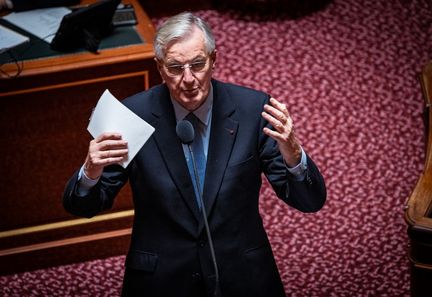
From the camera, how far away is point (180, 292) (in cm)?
193

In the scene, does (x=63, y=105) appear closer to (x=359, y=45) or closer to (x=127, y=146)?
(x=127, y=146)

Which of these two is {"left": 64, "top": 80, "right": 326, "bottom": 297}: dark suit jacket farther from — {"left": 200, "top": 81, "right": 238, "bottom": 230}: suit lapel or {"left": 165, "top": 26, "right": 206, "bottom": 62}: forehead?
{"left": 165, "top": 26, "right": 206, "bottom": 62}: forehead

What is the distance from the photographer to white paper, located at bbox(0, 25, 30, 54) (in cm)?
284

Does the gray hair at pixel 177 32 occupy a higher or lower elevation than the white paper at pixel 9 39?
higher

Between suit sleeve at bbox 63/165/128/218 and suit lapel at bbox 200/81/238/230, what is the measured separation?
22 centimetres

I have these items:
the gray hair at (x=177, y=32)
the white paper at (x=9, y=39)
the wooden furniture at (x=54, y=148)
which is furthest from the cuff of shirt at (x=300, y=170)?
the white paper at (x=9, y=39)

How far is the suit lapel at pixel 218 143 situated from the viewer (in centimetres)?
181

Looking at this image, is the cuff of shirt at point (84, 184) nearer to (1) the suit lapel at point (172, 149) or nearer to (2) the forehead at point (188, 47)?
(1) the suit lapel at point (172, 149)

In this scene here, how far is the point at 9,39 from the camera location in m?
2.89

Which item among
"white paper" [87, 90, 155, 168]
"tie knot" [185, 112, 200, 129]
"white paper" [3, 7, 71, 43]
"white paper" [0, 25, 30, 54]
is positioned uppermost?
"white paper" [87, 90, 155, 168]

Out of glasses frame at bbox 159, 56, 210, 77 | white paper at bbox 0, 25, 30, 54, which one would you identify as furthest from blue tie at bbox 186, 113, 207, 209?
white paper at bbox 0, 25, 30, 54

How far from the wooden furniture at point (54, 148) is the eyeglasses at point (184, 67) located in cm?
103

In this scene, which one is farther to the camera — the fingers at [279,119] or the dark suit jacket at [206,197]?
the dark suit jacket at [206,197]

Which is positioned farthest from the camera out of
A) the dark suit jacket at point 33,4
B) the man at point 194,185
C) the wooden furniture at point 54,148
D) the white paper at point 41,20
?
the dark suit jacket at point 33,4
